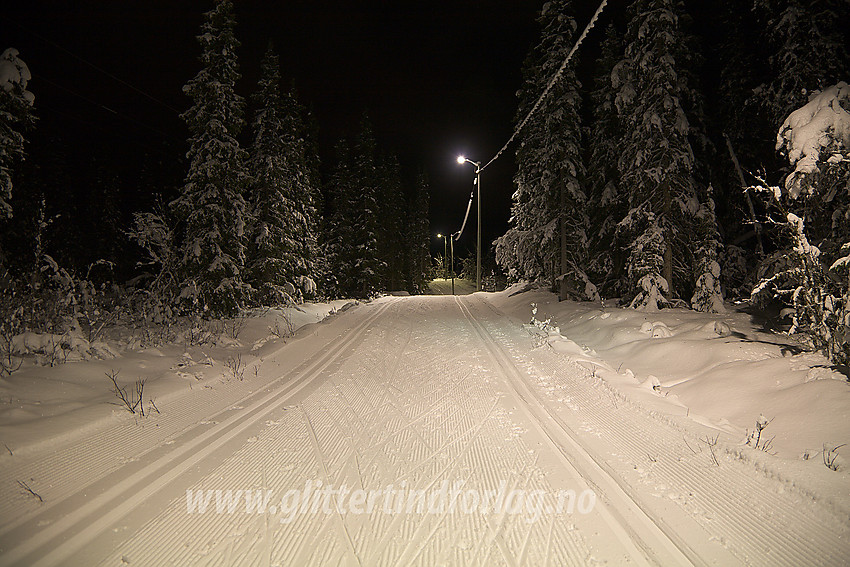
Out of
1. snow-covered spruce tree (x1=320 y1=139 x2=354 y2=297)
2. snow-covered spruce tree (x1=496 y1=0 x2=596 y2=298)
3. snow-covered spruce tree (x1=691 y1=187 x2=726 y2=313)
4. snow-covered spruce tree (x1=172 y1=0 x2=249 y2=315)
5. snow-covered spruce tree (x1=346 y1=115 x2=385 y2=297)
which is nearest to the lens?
snow-covered spruce tree (x1=691 y1=187 x2=726 y2=313)

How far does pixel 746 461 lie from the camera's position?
392 centimetres

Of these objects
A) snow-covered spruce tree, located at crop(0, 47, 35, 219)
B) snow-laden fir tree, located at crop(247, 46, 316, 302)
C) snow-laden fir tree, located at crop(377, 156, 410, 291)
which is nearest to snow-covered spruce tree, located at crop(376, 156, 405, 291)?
snow-laden fir tree, located at crop(377, 156, 410, 291)

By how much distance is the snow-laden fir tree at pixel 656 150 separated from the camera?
489 inches

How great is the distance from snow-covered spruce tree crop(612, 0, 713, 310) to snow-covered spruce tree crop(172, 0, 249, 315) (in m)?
13.6

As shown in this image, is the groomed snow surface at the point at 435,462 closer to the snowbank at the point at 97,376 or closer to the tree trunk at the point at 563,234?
the snowbank at the point at 97,376

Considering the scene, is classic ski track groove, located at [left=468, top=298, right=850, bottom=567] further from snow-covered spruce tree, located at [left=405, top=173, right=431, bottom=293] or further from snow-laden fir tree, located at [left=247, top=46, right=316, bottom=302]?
snow-covered spruce tree, located at [left=405, top=173, right=431, bottom=293]

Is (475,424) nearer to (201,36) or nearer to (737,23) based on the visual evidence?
(201,36)

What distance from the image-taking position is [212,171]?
1384cm

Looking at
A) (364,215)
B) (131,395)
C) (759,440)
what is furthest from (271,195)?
(759,440)

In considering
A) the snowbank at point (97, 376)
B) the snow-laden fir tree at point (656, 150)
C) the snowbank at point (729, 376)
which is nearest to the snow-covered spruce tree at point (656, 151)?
the snow-laden fir tree at point (656, 150)

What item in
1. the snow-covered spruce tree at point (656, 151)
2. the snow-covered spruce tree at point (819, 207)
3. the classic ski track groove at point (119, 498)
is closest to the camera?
the classic ski track groove at point (119, 498)

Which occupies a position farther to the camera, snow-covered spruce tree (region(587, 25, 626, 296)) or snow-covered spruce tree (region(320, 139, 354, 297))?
snow-covered spruce tree (region(320, 139, 354, 297))

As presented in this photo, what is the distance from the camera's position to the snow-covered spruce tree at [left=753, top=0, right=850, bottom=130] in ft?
35.1

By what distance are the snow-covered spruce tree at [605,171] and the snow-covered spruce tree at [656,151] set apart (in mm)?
3667
